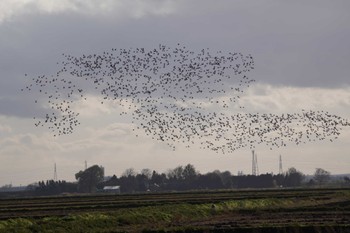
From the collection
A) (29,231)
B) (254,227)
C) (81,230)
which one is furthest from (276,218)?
(29,231)

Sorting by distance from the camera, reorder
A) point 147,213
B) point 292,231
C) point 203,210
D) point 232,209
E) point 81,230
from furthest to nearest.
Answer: point 232,209 → point 203,210 → point 147,213 → point 81,230 → point 292,231

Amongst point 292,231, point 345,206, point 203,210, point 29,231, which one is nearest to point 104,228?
point 29,231

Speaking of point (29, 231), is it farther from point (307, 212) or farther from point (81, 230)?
point (307, 212)

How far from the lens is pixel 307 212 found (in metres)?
62.4

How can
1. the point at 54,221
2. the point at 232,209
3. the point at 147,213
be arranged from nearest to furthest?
the point at 54,221, the point at 147,213, the point at 232,209

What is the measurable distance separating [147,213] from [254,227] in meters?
18.0

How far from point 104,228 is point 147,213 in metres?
11.1

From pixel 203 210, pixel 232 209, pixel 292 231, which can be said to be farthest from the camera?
pixel 232 209

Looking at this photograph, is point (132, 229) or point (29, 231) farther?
point (132, 229)

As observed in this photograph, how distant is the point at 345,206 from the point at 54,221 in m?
36.6

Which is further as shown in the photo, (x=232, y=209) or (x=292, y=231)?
(x=232, y=209)

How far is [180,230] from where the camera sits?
148 feet

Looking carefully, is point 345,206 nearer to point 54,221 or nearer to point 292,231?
point 292,231

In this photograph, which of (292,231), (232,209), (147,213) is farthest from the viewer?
(232,209)
